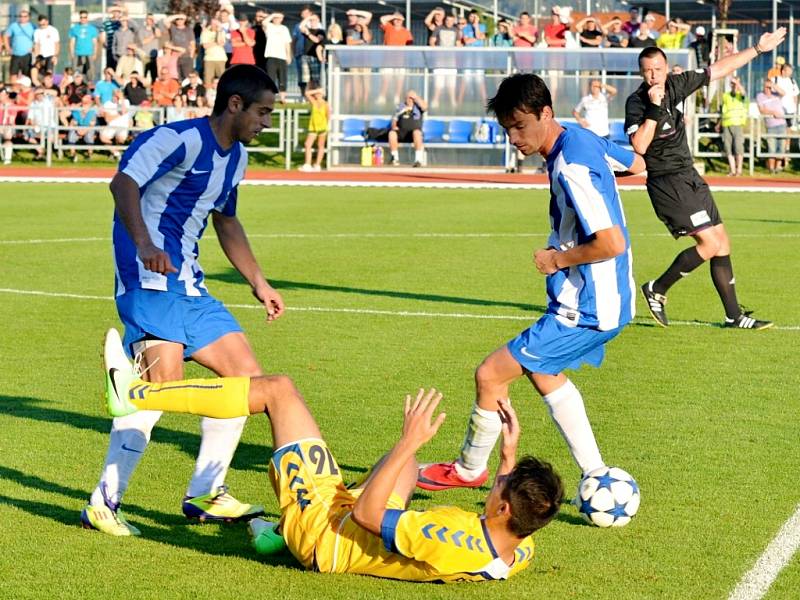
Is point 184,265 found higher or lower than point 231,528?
higher

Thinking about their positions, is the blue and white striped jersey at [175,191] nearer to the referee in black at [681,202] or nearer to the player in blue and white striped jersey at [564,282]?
the player in blue and white striped jersey at [564,282]

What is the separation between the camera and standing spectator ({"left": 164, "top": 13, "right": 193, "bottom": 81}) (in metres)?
33.9

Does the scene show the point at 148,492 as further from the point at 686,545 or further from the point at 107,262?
the point at 107,262

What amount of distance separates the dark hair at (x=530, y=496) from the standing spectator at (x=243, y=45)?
28939 mm

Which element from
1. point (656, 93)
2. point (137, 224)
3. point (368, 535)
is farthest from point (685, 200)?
point (368, 535)

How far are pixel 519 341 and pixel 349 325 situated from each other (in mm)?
5548

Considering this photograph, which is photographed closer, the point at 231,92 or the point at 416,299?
the point at 231,92

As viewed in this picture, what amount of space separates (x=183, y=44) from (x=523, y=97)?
97.3 ft

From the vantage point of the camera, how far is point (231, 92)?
20.0 feet

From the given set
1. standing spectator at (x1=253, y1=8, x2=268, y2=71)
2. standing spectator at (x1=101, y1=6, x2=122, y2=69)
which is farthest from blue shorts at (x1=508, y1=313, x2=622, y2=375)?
standing spectator at (x1=101, y1=6, x2=122, y2=69)

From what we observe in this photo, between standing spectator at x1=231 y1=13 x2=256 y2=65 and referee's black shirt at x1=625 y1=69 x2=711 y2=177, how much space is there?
22488mm

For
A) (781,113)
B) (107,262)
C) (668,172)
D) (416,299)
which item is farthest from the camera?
(781,113)

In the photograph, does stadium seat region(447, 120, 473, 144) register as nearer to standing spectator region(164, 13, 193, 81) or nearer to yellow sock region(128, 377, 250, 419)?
standing spectator region(164, 13, 193, 81)

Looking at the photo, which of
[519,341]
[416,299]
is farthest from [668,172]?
[519,341]
